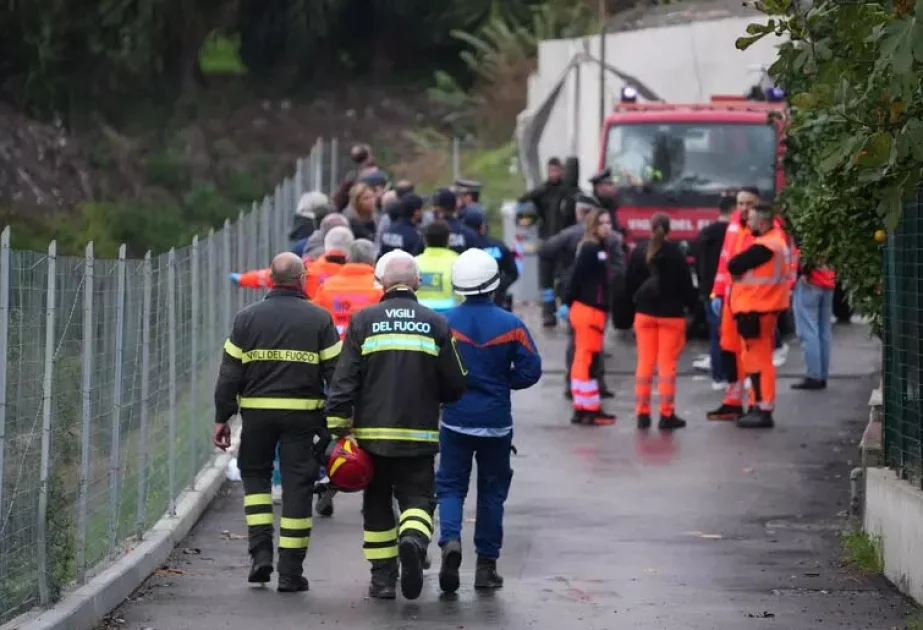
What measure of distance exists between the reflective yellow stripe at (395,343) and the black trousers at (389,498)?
1.77 ft

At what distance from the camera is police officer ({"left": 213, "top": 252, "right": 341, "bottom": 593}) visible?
36.6 ft

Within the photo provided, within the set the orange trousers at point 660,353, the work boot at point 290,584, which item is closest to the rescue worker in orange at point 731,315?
the orange trousers at point 660,353

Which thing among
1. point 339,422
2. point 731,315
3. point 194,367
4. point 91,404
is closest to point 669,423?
point 731,315

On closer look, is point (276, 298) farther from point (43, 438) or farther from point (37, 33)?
point (37, 33)

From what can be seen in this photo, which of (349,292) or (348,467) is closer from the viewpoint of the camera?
(348,467)

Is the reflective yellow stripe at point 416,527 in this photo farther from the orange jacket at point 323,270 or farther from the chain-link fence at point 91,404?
the orange jacket at point 323,270

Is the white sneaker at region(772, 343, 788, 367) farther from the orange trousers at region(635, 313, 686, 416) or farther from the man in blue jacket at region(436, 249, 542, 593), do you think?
the man in blue jacket at region(436, 249, 542, 593)

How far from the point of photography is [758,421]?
18.2 metres

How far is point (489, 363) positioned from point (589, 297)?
23.2 ft

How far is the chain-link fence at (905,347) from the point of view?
453 inches

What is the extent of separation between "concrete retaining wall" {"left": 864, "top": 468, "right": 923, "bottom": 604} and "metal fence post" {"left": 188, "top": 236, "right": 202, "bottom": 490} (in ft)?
15.3

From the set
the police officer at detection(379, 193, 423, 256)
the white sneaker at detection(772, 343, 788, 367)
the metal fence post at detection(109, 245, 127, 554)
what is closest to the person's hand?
the metal fence post at detection(109, 245, 127, 554)

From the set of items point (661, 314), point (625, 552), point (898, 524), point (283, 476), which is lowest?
point (625, 552)

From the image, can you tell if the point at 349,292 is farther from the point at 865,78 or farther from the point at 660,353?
the point at 865,78
